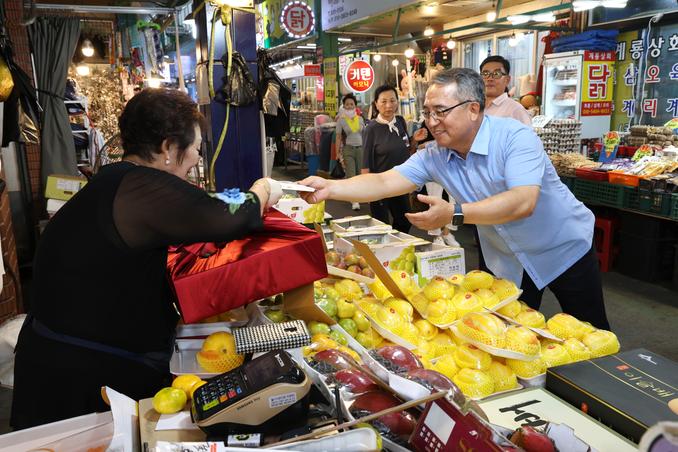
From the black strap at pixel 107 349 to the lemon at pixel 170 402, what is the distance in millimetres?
605

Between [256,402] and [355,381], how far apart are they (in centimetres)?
36

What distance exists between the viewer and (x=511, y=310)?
2254 mm

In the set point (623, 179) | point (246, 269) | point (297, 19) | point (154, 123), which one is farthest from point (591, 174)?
point (297, 19)

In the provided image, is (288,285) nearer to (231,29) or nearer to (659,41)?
(231,29)

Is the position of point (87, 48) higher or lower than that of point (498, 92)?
higher

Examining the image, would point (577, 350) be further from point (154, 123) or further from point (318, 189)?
point (154, 123)

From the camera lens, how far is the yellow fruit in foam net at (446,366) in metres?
1.90

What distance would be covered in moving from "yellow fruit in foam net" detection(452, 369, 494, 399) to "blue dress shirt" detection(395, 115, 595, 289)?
→ 0.89 m

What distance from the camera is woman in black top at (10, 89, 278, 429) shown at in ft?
5.42

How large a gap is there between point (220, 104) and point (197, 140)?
8.19ft

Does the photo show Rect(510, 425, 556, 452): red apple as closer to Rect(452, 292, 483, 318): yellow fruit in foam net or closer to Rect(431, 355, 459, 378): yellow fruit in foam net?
Rect(431, 355, 459, 378): yellow fruit in foam net

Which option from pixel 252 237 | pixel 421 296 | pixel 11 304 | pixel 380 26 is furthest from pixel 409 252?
pixel 380 26

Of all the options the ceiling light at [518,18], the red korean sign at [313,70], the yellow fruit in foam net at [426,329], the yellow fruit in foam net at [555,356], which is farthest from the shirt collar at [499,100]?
the red korean sign at [313,70]

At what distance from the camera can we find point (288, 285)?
6.21 ft
